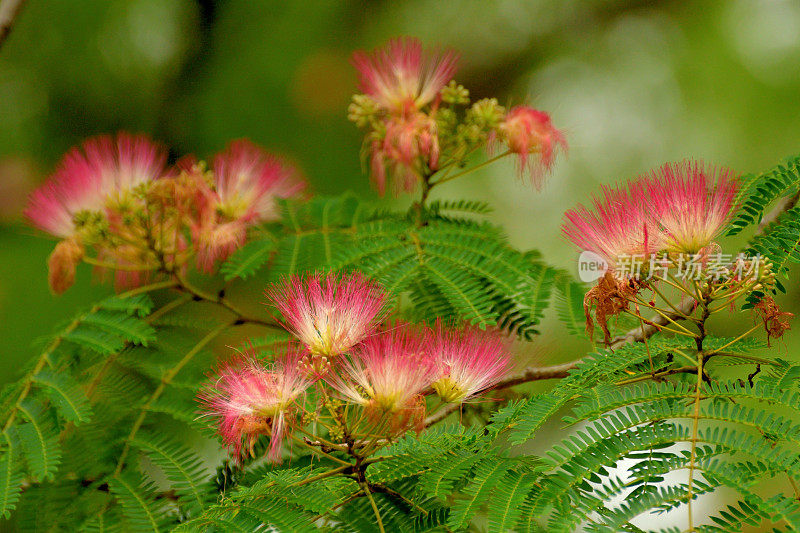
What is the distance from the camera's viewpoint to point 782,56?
4.41 metres

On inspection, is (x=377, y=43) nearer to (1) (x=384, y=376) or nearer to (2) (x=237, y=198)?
(2) (x=237, y=198)

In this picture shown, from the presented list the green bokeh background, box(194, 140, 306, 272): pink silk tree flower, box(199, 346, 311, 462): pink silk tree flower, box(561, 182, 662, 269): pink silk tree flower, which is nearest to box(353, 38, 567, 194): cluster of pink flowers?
box(194, 140, 306, 272): pink silk tree flower

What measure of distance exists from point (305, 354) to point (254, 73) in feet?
10.5

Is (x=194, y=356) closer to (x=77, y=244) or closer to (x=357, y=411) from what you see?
(x=77, y=244)

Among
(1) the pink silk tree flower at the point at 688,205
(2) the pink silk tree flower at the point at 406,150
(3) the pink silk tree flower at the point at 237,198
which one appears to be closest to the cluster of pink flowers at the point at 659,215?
(1) the pink silk tree flower at the point at 688,205

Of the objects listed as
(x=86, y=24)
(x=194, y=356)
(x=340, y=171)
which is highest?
(x=86, y=24)

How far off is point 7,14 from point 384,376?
78.4 inches

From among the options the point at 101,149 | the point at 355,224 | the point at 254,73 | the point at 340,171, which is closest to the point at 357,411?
the point at 355,224

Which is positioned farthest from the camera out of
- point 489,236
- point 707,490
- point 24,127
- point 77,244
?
point 24,127

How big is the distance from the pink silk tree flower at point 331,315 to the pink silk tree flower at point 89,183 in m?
1.03

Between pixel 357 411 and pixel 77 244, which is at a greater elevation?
pixel 77 244

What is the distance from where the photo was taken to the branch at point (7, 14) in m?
2.70

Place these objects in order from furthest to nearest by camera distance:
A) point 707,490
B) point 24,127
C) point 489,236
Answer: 1. point 24,127
2. point 489,236
3. point 707,490

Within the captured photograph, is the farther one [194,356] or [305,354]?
[194,356]
